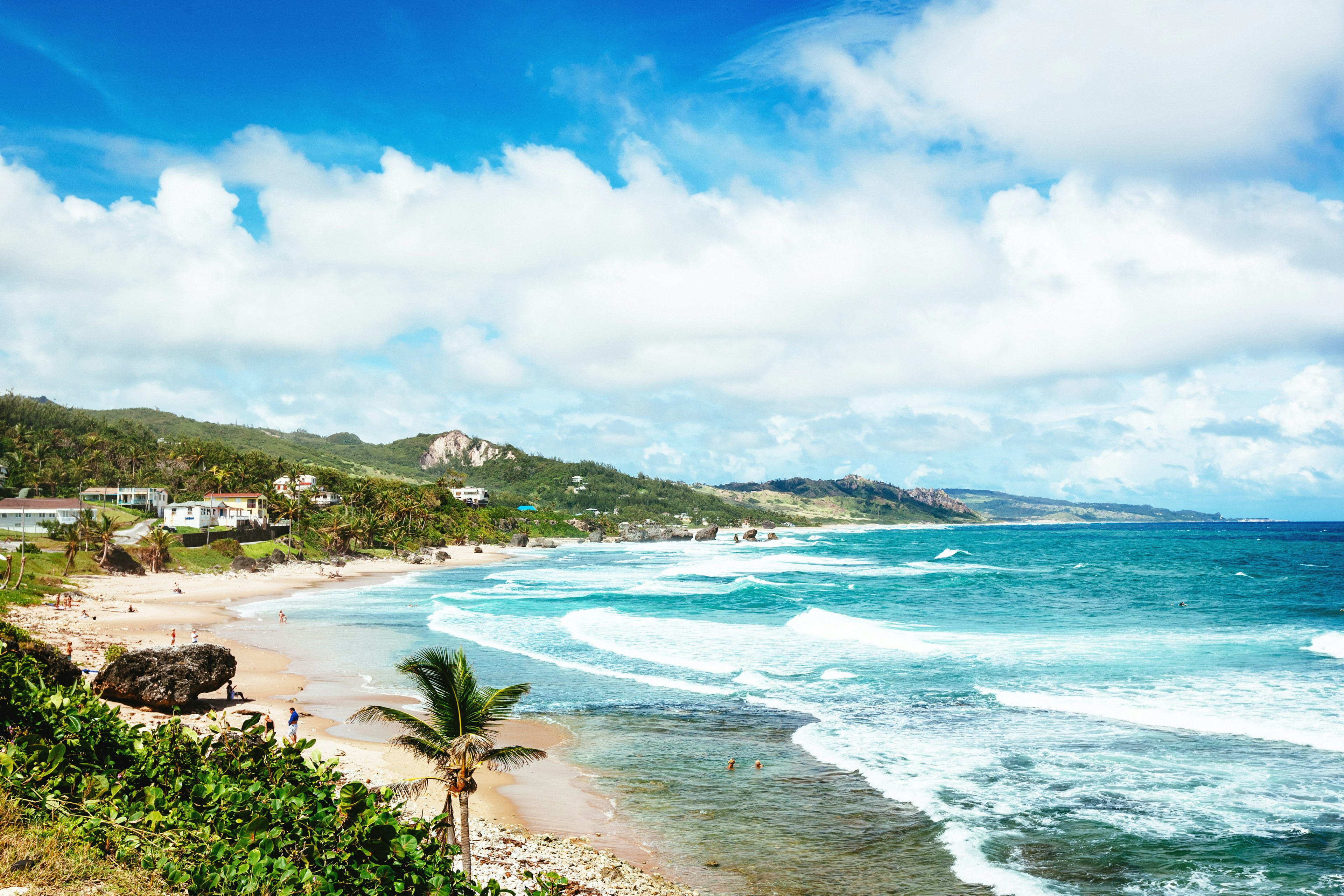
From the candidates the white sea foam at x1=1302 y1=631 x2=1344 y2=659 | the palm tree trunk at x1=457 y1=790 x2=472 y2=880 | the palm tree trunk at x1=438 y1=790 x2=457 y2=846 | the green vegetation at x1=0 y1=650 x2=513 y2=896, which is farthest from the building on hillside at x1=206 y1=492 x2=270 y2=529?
the white sea foam at x1=1302 y1=631 x2=1344 y2=659

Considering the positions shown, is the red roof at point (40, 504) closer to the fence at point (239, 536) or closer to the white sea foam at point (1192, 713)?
the fence at point (239, 536)

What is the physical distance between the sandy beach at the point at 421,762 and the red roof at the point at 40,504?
32.0 meters

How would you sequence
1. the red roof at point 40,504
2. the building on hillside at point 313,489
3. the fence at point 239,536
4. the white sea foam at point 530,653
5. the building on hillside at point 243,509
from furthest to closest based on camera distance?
the building on hillside at point 313,489
the building on hillside at point 243,509
the fence at point 239,536
the red roof at point 40,504
the white sea foam at point 530,653

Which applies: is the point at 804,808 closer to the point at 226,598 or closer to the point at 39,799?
the point at 39,799

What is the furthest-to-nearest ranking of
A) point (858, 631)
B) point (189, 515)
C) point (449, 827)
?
point (189, 515) → point (858, 631) → point (449, 827)

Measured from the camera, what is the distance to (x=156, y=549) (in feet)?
231

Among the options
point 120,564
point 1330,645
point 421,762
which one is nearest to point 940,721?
point 421,762

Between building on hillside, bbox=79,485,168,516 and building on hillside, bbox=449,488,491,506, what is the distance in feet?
266

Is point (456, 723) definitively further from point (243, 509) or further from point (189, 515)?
point (243, 509)

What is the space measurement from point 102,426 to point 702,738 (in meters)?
145

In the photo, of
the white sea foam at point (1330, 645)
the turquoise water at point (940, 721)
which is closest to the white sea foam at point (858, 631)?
the turquoise water at point (940, 721)

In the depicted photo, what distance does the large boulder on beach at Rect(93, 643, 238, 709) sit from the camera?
24.0 metres

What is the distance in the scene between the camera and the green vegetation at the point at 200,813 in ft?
21.8

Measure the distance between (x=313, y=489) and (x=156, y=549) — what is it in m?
52.2
